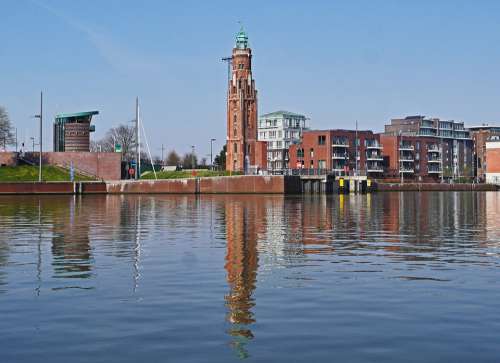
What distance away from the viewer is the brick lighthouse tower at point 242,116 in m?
181

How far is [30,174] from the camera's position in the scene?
13588 centimetres

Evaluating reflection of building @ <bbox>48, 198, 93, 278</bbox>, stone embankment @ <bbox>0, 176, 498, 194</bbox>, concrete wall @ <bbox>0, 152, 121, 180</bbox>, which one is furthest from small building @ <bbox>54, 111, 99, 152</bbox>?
reflection of building @ <bbox>48, 198, 93, 278</bbox>

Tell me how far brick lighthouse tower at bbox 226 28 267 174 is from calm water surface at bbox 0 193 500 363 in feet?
483

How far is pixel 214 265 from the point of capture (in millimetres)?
24516

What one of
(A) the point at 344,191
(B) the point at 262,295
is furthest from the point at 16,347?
(A) the point at 344,191

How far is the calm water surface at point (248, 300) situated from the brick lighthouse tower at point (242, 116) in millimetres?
147145

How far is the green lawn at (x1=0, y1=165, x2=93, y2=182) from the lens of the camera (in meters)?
134

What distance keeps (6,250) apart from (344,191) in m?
122

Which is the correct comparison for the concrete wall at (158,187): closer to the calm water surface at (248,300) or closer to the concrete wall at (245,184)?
the concrete wall at (245,184)

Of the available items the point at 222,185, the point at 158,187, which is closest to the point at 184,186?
the point at 158,187

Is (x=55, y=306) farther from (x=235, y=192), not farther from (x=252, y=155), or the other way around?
(x=252, y=155)

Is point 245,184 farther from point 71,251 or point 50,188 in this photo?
point 71,251

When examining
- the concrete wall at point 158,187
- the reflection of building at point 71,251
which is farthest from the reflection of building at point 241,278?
the concrete wall at point 158,187

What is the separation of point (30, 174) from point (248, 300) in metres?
125
